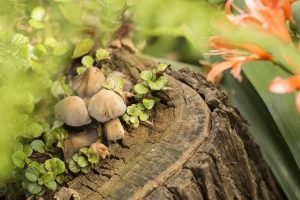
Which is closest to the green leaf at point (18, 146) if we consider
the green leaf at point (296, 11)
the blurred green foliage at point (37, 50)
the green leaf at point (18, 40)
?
the blurred green foliage at point (37, 50)

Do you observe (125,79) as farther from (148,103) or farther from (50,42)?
(50,42)

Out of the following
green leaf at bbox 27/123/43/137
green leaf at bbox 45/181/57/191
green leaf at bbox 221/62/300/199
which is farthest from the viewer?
green leaf at bbox 221/62/300/199

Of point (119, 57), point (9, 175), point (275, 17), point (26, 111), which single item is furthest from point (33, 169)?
point (275, 17)

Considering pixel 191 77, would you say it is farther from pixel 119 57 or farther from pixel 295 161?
pixel 295 161

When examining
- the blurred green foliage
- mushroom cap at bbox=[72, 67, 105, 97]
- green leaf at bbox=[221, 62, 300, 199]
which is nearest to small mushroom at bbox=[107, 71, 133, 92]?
mushroom cap at bbox=[72, 67, 105, 97]

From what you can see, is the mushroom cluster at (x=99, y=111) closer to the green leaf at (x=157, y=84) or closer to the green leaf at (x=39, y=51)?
the green leaf at (x=157, y=84)

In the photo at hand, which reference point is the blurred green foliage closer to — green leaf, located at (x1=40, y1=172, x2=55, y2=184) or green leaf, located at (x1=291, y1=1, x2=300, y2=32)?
green leaf, located at (x1=40, y1=172, x2=55, y2=184)

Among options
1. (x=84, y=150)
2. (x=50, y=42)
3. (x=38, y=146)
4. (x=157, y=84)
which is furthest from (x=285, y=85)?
(x=50, y=42)
